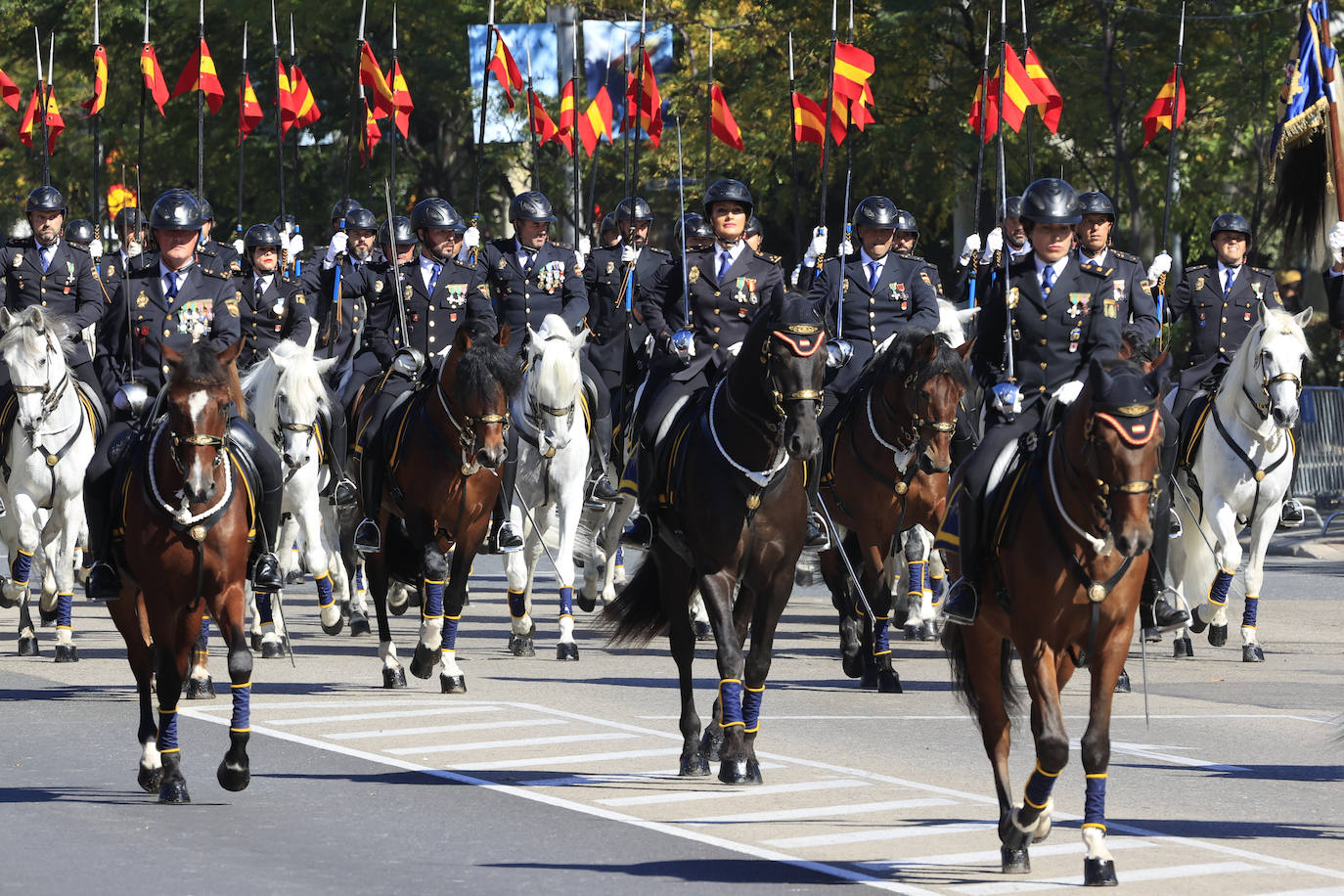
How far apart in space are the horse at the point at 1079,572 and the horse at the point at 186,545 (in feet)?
11.1

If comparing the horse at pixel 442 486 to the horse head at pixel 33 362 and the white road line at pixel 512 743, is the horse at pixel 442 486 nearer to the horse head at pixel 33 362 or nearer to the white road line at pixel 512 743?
the white road line at pixel 512 743

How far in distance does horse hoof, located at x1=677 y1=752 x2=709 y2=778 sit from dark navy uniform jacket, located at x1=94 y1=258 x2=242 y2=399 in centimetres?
322

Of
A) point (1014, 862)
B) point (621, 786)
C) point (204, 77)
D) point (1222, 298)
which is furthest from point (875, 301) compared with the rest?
point (204, 77)

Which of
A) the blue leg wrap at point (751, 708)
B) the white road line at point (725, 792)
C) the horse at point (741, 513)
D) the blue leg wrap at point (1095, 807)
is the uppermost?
the horse at point (741, 513)

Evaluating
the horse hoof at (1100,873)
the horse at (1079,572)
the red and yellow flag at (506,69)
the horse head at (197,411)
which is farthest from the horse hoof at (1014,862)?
the red and yellow flag at (506,69)

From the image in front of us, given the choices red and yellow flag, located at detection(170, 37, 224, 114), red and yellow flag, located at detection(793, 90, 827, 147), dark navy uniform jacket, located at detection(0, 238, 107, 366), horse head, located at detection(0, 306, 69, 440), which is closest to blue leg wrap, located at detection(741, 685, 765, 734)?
horse head, located at detection(0, 306, 69, 440)

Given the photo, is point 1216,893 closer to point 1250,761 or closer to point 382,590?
point 1250,761

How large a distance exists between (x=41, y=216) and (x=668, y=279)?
22.4 feet

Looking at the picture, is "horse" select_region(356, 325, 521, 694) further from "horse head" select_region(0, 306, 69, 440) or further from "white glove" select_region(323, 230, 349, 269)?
"white glove" select_region(323, 230, 349, 269)

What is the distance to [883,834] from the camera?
9.26 m

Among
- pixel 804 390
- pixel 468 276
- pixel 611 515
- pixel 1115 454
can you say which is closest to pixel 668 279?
pixel 804 390

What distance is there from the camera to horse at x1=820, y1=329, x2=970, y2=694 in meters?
13.6

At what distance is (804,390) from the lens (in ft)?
33.0

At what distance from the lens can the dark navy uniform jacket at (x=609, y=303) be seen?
19.7m
